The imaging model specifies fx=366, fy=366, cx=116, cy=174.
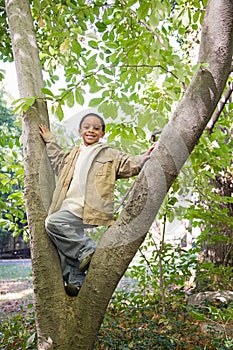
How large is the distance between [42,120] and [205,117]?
0.78 m

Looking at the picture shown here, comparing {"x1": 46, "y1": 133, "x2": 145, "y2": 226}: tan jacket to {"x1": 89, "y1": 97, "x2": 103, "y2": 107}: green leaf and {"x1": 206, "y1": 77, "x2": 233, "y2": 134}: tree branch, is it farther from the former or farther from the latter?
{"x1": 206, "y1": 77, "x2": 233, "y2": 134}: tree branch

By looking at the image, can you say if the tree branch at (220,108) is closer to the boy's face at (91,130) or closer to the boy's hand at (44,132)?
the boy's face at (91,130)

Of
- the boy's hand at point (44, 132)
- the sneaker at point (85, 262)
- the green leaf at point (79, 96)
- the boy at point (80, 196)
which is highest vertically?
the green leaf at point (79, 96)

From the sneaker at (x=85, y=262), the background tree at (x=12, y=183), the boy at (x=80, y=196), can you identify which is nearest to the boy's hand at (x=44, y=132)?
the boy at (x=80, y=196)

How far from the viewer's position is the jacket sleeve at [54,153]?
172 centimetres

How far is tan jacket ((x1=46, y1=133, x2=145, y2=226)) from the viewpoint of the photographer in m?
1.71

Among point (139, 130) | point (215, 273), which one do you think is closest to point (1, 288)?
point (215, 273)

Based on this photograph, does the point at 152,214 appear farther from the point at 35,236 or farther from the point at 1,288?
the point at 1,288

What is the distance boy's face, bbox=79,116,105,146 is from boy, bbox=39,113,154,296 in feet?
0.42

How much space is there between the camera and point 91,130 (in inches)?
80.5

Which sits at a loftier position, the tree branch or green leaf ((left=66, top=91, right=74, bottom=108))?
green leaf ((left=66, top=91, right=74, bottom=108))

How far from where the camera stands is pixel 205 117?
1.41 m

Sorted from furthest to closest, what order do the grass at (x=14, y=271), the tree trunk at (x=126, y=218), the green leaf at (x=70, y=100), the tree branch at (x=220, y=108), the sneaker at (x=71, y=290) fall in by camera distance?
1. the grass at (x=14, y=271)
2. the tree branch at (x=220, y=108)
3. the green leaf at (x=70, y=100)
4. the sneaker at (x=71, y=290)
5. the tree trunk at (x=126, y=218)

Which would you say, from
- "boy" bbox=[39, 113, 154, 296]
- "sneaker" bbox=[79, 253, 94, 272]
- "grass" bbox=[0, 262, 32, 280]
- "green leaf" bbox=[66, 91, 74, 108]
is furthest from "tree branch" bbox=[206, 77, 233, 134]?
"grass" bbox=[0, 262, 32, 280]
